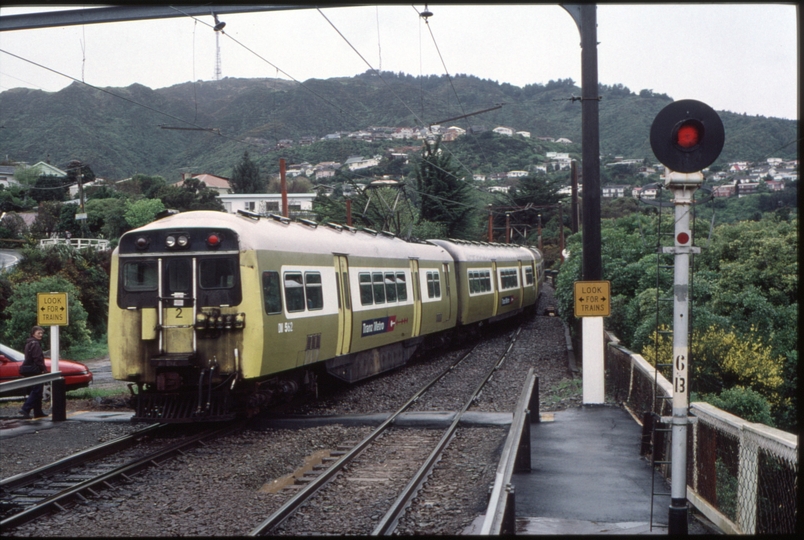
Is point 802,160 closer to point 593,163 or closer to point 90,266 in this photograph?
point 593,163

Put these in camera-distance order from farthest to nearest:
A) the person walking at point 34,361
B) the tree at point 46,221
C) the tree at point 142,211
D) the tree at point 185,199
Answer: the tree at point 185,199 → the tree at point 46,221 → the tree at point 142,211 → the person walking at point 34,361

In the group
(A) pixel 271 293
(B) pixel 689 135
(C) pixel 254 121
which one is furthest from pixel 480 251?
(C) pixel 254 121

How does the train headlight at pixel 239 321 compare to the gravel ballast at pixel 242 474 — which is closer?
the gravel ballast at pixel 242 474

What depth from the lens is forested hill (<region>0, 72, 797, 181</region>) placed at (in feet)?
218

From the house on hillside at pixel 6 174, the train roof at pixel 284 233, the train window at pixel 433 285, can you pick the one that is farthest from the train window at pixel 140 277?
the house on hillside at pixel 6 174

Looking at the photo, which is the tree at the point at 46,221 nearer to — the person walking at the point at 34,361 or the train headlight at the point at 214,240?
the person walking at the point at 34,361

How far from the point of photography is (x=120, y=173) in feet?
310

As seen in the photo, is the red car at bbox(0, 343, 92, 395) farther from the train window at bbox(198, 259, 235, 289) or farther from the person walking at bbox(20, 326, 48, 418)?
the train window at bbox(198, 259, 235, 289)

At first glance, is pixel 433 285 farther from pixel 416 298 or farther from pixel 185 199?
pixel 185 199

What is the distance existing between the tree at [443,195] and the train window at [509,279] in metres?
20.6

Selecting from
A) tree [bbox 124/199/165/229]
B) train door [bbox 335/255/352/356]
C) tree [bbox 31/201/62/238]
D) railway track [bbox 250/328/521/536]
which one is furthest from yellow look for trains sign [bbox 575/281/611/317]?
tree [bbox 31/201/62/238]

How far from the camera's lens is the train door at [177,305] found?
1123cm

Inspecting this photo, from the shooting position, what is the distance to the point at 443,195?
2095 inches

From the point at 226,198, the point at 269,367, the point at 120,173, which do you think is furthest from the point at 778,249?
the point at 120,173
